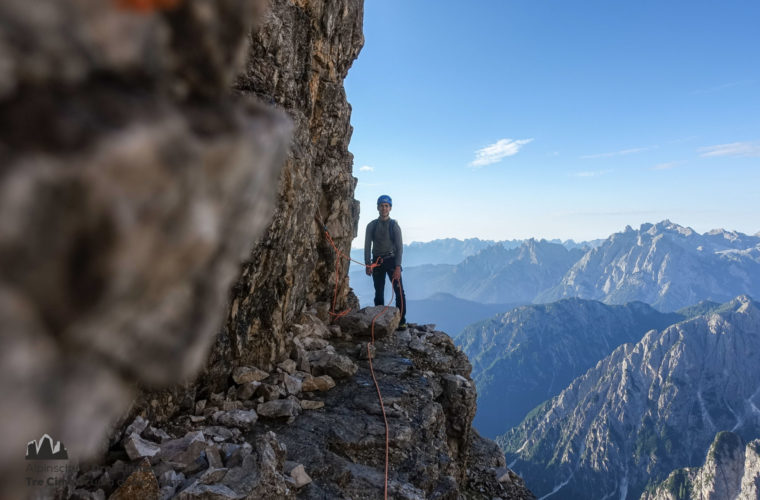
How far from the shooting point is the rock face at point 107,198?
0.77 m

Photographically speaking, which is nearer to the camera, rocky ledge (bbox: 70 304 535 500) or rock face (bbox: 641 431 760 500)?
rocky ledge (bbox: 70 304 535 500)

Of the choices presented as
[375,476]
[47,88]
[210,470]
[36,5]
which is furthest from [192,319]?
[375,476]

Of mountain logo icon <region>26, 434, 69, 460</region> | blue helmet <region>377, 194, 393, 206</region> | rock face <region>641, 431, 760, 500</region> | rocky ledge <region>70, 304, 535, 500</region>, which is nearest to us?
mountain logo icon <region>26, 434, 69, 460</region>

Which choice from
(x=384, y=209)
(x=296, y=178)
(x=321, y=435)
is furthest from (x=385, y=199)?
(x=321, y=435)

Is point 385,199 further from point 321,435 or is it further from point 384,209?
point 321,435

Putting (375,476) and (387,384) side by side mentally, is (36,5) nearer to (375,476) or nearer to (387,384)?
(375,476)

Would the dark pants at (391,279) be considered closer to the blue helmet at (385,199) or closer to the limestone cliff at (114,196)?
the blue helmet at (385,199)

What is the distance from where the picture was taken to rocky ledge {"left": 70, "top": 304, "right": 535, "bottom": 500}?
6.12 meters

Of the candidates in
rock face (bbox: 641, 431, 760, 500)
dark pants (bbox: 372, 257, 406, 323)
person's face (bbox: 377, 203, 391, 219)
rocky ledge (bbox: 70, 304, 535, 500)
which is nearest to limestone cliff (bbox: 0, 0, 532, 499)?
rocky ledge (bbox: 70, 304, 535, 500)

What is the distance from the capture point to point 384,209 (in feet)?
51.1

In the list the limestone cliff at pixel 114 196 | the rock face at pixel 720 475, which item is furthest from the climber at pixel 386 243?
the rock face at pixel 720 475

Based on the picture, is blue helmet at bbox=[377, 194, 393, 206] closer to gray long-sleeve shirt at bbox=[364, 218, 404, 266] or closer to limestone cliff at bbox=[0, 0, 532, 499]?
gray long-sleeve shirt at bbox=[364, 218, 404, 266]

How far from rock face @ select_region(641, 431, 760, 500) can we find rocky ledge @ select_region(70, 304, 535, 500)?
579 feet

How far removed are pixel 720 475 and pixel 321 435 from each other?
195601mm
